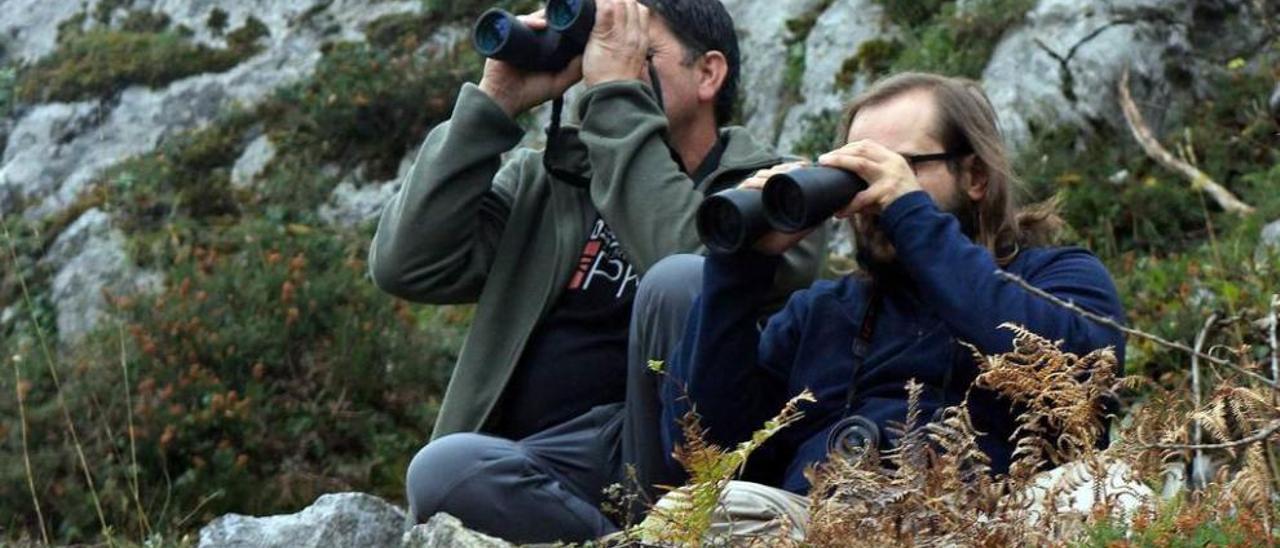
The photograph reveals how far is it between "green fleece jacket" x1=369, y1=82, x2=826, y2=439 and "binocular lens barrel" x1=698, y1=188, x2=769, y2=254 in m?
0.73

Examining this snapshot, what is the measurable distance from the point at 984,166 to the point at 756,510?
2.76 feet

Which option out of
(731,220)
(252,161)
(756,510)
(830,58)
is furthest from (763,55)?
(756,510)

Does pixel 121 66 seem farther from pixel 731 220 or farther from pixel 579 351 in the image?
pixel 731 220

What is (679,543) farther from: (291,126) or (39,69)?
(39,69)

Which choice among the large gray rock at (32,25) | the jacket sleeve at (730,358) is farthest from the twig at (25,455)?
the large gray rock at (32,25)

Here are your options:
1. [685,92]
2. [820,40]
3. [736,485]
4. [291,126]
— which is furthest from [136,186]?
[736,485]

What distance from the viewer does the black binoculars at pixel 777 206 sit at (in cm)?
314

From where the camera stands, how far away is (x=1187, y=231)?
7.30 m

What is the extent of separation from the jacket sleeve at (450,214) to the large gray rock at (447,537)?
4.28 feet

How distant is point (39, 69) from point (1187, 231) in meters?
7.18

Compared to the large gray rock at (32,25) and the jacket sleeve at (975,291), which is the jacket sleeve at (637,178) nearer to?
the jacket sleeve at (975,291)

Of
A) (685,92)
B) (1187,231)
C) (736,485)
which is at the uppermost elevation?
(685,92)

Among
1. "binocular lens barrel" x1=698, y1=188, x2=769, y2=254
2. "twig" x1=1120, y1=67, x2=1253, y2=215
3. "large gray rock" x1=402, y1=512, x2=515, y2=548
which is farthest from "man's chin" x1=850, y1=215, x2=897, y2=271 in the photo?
"twig" x1=1120, y1=67, x2=1253, y2=215

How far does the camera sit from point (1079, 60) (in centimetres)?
805
